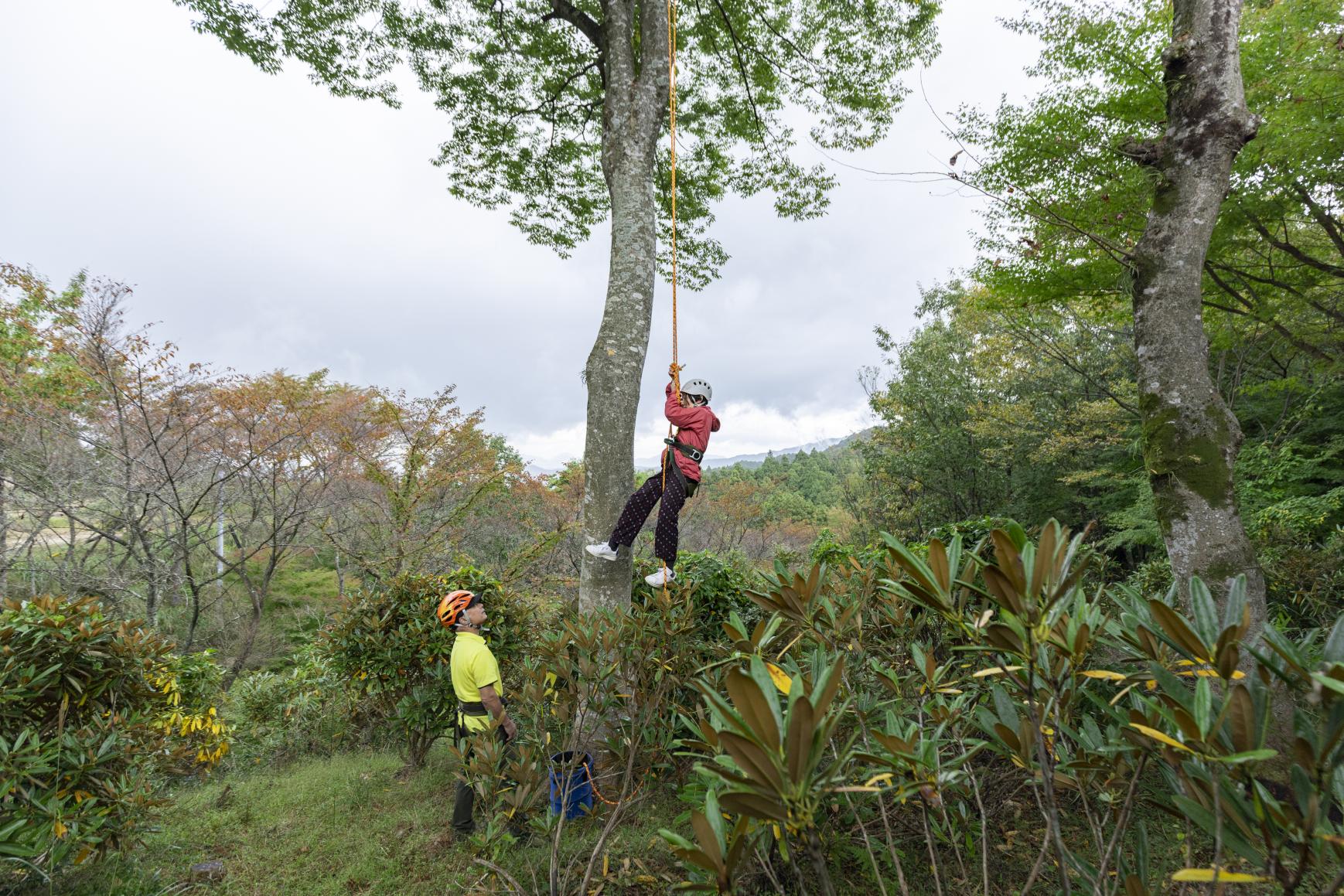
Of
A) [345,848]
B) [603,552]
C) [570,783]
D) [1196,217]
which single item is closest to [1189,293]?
[1196,217]

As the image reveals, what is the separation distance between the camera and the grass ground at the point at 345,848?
237 centimetres

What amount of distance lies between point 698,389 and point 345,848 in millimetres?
3558

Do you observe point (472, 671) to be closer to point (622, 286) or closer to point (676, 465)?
point (676, 465)

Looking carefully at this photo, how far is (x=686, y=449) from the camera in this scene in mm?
3895

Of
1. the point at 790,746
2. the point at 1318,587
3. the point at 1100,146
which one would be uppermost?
the point at 1100,146

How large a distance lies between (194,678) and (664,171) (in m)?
6.91

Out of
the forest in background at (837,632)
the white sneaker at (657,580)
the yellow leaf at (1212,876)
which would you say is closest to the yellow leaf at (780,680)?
the forest in background at (837,632)

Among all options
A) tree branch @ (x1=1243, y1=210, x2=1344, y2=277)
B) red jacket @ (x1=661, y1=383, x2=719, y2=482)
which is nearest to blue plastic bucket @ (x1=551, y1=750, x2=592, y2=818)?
red jacket @ (x1=661, y1=383, x2=719, y2=482)

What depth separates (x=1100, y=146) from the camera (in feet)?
17.2

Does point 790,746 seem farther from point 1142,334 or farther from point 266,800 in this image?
point 266,800

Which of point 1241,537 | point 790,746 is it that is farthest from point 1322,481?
point 790,746

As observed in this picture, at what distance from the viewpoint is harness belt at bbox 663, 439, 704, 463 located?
3883 mm

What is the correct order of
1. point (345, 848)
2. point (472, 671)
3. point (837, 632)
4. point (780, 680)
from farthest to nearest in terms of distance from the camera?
point (472, 671), point (345, 848), point (837, 632), point (780, 680)

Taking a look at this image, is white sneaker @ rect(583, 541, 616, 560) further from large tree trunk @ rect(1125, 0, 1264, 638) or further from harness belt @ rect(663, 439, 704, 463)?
large tree trunk @ rect(1125, 0, 1264, 638)
